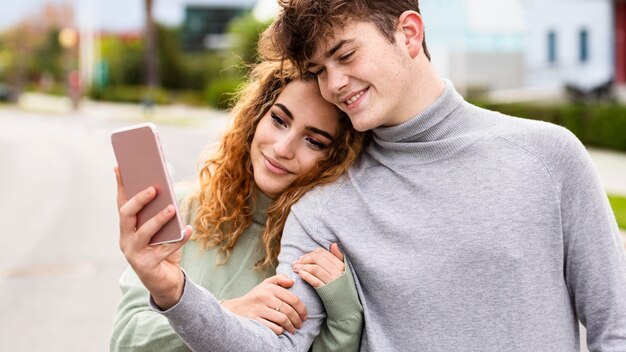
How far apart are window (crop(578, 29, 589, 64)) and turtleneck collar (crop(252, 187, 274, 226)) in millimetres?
40068

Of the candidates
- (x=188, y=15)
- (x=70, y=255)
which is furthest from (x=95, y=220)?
(x=188, y=15)

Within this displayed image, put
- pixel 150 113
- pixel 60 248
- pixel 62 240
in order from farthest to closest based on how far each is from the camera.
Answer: pixel 150 113 → pixel 62 240 → pixel 60 248

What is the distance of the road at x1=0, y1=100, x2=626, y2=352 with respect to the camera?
7352 mm

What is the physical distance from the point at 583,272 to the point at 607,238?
10cm

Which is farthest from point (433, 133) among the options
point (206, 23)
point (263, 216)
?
point (206, 23)

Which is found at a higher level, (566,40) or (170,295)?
(170,295)

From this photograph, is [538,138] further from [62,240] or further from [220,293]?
[62,240]

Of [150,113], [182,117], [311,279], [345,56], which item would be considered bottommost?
[150,113]

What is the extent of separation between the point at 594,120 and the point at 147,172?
21.0 metres

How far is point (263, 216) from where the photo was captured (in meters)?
2.88

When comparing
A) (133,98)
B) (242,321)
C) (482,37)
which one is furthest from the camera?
(133,98)

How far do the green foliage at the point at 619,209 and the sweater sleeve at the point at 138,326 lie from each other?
324 inches

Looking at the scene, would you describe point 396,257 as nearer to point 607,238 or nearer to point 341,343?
point 341,343

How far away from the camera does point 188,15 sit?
83.1 metres
